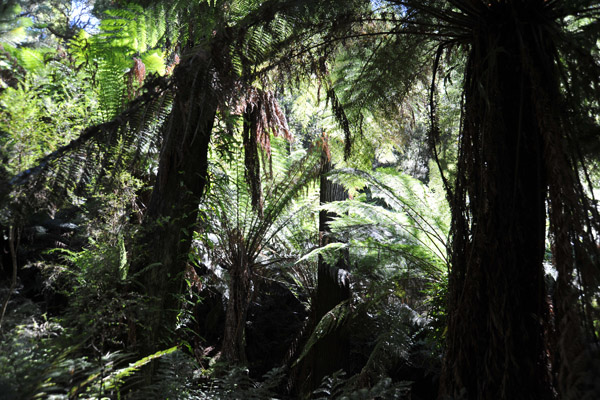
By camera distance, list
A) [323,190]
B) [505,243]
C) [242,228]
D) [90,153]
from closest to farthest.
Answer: [505,243]
[90,153]
[242,228]
[323,190]

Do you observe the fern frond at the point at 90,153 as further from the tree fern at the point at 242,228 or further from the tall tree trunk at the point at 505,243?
the tree fern at the point at 242,228

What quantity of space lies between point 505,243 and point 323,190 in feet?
12.3

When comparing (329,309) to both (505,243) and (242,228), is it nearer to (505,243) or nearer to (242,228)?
(242,228)

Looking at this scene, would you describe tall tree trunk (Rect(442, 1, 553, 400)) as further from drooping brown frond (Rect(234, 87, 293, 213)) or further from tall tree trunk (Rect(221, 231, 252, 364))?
tall tree trunk (Rect(221, 231, 252, 364))

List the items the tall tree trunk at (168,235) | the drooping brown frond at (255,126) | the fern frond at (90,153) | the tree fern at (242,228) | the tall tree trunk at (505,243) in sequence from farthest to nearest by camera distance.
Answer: the tree fern at (242,228) < the drooping brown frond at (255,126) < the tall tree trunk at (168,235) < the fern frond at (90,153) < the tall tree trunk at (505,243)

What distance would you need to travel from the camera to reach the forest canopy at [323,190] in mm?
1448

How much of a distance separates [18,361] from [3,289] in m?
3.32

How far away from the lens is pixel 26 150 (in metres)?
3.03

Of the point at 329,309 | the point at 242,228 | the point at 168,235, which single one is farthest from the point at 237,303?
the point at 168,235

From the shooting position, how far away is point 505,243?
4.92ft

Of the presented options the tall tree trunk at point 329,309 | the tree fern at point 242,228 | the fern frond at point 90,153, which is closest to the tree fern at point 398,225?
the tall tree trunk at point 329,309

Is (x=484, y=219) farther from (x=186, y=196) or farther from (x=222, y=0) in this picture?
(x=186, y=196)

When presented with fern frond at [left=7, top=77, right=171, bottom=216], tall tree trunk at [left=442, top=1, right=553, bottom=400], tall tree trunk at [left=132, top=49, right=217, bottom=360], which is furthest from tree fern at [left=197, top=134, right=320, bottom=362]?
tall tree trunk at [left=442, top=1, right=553, bottom=400]

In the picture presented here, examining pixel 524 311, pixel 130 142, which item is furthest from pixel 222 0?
pixel 524 311
